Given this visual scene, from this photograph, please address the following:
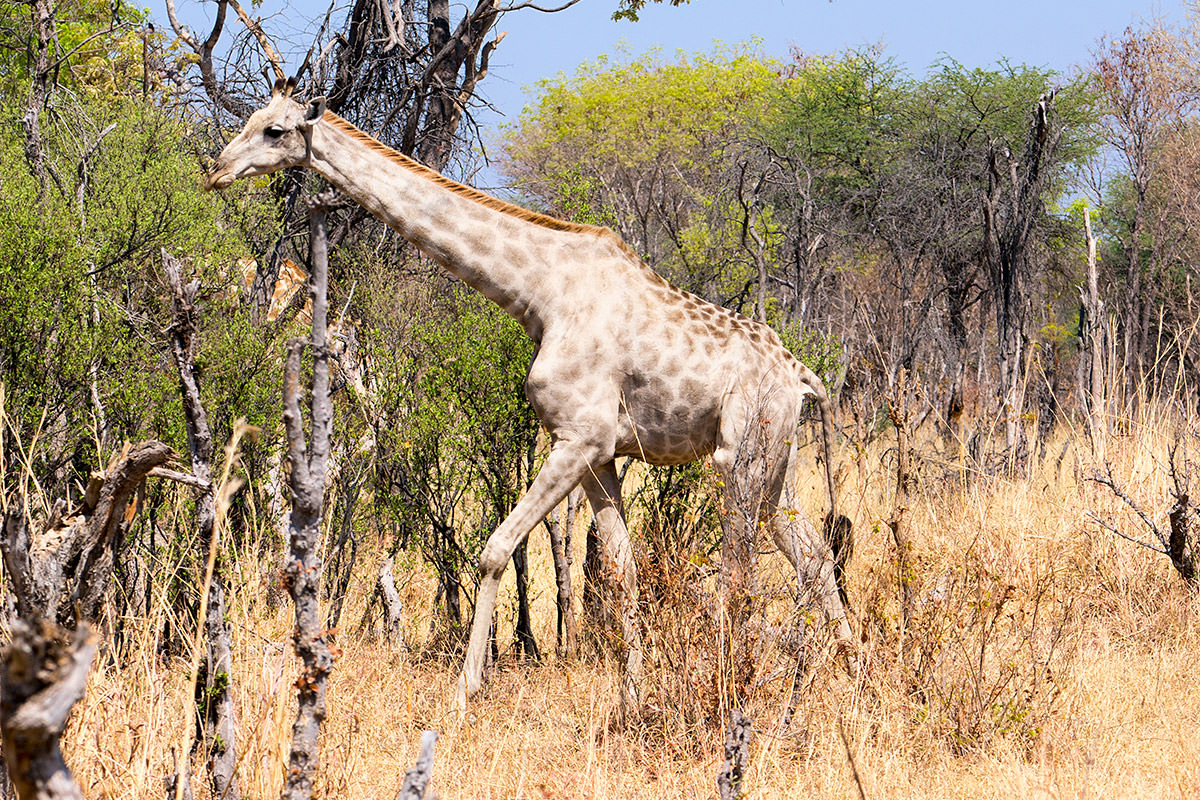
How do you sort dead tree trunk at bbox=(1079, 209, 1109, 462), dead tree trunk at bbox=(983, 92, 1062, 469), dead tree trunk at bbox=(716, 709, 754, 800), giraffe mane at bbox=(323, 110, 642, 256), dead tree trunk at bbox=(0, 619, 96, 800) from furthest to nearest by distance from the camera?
dead tree trunk at bbox=(983, 92, 1062, 469)
dead tree trunk at bbox=(1079, 209, 1109, 462)
giraffe mane at bbox=(323, 110, 642, 256)
dead tree trunk at bbox=(716, 709, 754, 800)
dead tree trunk at bbox=(0, 619, 96, 800)

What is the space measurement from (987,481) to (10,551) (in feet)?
26.1

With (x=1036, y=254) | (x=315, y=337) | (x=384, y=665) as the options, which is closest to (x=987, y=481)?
(x=384, y=665)

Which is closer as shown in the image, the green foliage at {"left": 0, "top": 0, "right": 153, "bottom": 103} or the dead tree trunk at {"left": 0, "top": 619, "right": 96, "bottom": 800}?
the dead tree trunk at {"left": 0, "top": 619, "right": 96, "bottom": 800}

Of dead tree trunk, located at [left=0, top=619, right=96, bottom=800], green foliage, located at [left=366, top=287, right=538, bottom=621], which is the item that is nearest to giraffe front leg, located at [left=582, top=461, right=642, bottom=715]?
green foliage, located at [left=366, top=287, right=538, bottom=621]

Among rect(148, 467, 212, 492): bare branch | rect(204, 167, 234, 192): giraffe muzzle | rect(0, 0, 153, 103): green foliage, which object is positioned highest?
rect(0, 0, 153, 103): green foliage

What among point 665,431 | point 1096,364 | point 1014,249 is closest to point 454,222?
point 665,431

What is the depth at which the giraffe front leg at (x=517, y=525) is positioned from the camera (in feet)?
17.4

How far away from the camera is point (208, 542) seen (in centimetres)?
352

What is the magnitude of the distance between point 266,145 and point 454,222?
36.2 inches

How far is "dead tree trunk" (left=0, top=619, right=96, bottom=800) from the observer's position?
5.05ft

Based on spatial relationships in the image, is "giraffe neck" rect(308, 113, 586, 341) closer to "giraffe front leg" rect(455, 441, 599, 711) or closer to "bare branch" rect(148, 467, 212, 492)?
"giraffe front leg" rect(455, 441, 599, 711)

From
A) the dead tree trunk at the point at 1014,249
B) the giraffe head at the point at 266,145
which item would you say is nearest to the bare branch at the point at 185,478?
the giraffe head at the point at 266,145

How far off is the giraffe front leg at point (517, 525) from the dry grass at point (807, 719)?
32 centimetres

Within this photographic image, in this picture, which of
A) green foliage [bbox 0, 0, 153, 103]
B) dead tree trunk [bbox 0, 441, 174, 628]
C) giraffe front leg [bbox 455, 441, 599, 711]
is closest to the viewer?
dead tree trunk [bbox 0, 441, 174, 628]
